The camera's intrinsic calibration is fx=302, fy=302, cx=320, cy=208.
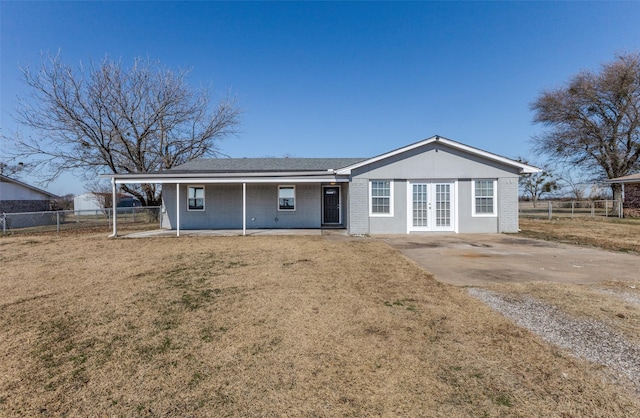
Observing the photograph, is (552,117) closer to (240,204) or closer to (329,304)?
(240,204)

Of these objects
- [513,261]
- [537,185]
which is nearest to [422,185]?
[513,261]

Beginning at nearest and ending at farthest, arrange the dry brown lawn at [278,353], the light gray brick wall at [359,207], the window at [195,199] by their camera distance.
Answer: the dry brown lawn at [278,353], the light gray brick wall at [359,207], the window at [195,199]

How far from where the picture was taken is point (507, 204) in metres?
12.2

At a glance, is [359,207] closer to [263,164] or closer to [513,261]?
[513,261]

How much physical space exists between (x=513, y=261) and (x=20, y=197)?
28.1m

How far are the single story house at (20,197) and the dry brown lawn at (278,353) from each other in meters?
19.7

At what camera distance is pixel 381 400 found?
2186mm

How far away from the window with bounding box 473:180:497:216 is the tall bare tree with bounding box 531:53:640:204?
21.5 m

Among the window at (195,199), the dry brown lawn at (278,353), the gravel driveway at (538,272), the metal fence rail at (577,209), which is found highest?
the window at (195,199)

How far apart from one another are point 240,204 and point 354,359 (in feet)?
41.7

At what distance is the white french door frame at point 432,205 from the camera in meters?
12.3

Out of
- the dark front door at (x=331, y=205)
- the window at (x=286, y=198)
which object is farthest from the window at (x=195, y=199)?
the dark front door at (x=331, y=205)

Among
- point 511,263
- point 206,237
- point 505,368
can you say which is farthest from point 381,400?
point 206,237

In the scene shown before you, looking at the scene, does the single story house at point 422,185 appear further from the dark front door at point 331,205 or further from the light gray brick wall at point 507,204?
the dark front door at point 331,205
